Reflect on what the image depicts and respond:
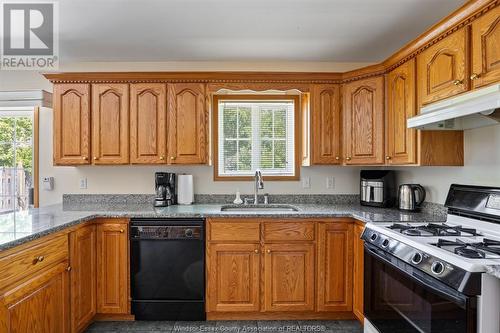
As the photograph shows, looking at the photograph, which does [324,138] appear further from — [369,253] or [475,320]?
[475,320]

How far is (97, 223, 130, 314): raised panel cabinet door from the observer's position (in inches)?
100

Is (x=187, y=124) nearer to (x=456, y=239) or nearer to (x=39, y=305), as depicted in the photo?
(x=39, y=305)

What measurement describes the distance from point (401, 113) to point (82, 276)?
2745 mm

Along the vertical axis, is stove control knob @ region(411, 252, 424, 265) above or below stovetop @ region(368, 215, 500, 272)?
below

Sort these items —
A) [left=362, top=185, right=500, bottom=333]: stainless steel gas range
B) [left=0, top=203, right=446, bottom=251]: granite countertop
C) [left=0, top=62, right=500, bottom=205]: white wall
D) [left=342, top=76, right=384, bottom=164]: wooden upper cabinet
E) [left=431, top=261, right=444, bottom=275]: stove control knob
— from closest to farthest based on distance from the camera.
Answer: [left=362, top=185, right=500, bottom=333]: stainless steel gas range → [left=431, top=261, right=444, bottom=275]: stove control knob → [left=0, top=203, right=446, bottom=251]: granite countertop → [left=342, top=76, right=384, bottom=164]: wooden upper cabinet → [left=0, top=62, right=500, bottom=205]: white wall

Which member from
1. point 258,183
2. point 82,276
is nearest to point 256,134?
point 258,183

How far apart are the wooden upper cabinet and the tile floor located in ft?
4.55

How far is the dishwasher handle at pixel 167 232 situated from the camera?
253 centimetres

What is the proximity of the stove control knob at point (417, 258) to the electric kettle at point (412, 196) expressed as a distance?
117cm

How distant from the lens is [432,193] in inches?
101

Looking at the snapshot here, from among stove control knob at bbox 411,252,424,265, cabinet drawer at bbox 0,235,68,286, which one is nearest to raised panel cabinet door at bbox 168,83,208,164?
cabinet drawer at bbox 0,235,68,286

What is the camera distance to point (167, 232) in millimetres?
2537

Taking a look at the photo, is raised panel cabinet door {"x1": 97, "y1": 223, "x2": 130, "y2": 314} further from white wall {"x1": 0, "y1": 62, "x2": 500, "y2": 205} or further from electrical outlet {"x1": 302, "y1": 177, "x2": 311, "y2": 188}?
electrical outlet {"x1": 302, "y1": 177, "x2": 311, "y2": 188}

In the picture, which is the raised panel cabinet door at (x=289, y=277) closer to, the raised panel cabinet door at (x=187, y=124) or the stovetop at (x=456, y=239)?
Answer: the stovetop at (x=456, y=239)
